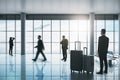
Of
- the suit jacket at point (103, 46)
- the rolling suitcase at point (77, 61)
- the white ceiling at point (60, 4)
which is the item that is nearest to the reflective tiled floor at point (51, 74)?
the rolling suitcase at point (77, 61)

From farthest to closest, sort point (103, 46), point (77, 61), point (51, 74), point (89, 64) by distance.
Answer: point (77, 61) → point (89, 64) → point (51, 74) → point (103, 46)

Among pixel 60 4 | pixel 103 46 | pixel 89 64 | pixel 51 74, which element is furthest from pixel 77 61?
pixel 60 4

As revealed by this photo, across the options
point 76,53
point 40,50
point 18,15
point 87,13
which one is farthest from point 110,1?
point 18,15

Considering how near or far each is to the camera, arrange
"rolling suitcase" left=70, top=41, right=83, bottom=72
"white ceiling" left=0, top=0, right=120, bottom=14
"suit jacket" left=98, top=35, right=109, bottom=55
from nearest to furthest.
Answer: "suit jacket" left=98, top=35, right=109, bottom=55
"rolling suitcase" left=70, top=41, right=83, bottom=72
"white ceiling" left=0, top=0, right=120, bottom=14

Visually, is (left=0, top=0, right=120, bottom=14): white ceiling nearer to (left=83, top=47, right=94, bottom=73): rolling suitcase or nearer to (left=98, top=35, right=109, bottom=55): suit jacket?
(left=83, top=47, right=94, bottom=73): rolling suitcase

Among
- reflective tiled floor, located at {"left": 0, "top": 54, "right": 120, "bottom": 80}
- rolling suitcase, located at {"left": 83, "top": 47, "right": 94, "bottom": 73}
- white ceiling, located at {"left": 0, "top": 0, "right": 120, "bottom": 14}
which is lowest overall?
reflective tiled floor, located at {"left": 0, "top": 54, "right": 120, "bottom": 80}

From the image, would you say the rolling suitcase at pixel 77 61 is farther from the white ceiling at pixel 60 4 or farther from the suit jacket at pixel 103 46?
the white ceiling at pixel 60 4

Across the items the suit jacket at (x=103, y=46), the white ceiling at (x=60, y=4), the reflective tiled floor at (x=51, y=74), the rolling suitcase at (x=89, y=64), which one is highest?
the white ceiling at (x=60, y=4)

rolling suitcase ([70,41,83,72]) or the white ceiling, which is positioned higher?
the white ceiling

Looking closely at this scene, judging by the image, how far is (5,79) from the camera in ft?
35.5

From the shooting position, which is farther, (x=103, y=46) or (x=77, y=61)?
(x=77, y=61)

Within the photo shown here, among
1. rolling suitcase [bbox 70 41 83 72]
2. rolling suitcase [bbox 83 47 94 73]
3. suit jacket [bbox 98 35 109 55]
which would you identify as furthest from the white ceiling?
suit jacket [bbox 98 35 109 55]

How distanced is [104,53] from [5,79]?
431 centimetres

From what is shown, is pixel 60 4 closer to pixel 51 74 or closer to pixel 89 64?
pixel 89 64
